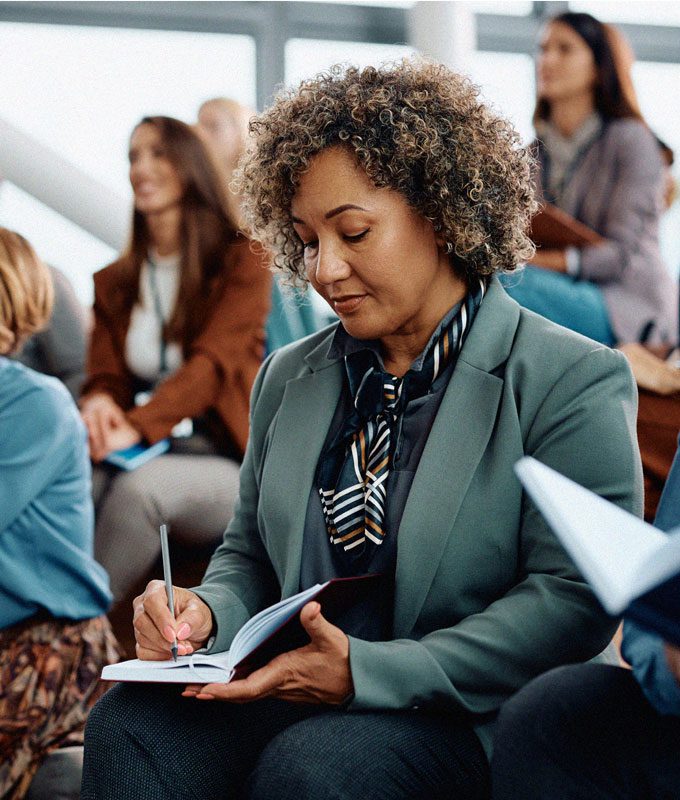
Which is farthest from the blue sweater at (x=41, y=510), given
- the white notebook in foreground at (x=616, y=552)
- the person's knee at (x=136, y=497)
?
the white notebook in foreground at (x=616, y=552)

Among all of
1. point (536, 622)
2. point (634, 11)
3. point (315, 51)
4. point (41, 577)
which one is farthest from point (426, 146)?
point (634, 11)

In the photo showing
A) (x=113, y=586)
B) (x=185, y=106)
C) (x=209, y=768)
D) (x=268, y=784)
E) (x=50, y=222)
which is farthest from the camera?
(x=185, y=106)

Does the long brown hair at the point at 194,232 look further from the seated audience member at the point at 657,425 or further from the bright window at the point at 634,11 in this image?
the bright window at the point at 634,11

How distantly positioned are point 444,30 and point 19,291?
3.39 metres

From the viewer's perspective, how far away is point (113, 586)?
8.31 ft

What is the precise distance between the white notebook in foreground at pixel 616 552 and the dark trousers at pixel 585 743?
0.22 meters

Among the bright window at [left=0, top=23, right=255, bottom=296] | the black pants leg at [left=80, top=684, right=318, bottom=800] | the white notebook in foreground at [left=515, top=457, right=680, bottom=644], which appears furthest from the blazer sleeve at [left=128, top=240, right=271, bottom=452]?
the bright window at [left=0, top=23, right=255, bottom=296]

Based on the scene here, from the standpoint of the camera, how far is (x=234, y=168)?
2332mm

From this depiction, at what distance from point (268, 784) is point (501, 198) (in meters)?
0.80

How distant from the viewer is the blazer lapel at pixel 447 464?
1296 mm

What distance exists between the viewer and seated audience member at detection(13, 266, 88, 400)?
301 cm

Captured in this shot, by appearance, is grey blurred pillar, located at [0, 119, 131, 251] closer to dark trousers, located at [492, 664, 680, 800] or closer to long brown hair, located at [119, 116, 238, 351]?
long brown hair, located at [119, 116, 238, 351]

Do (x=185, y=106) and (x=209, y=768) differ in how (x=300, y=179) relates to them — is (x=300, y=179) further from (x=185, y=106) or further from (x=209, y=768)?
(x=185, y=106)

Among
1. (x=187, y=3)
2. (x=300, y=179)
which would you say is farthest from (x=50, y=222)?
(x=300, y=179)
